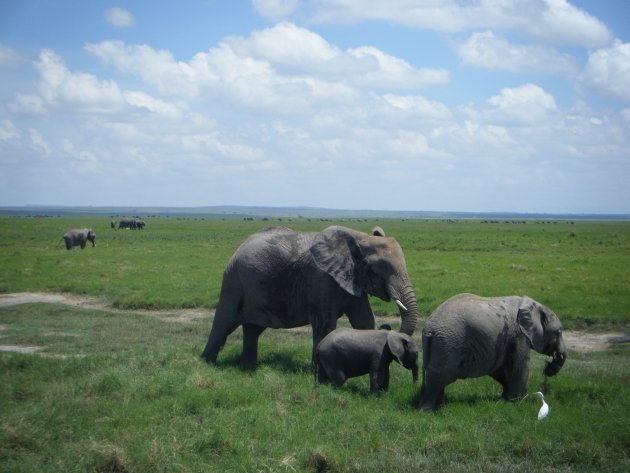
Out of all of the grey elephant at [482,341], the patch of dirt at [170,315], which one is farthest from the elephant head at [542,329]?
the patch of dirt at [170,315]

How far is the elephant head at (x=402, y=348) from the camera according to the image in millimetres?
9797

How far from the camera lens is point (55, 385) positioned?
9.95 m

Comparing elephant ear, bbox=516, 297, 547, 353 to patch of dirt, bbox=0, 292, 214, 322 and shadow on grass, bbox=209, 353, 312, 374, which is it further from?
patch of dirt, bbox=0, 292, 214, 322

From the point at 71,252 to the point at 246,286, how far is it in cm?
3300

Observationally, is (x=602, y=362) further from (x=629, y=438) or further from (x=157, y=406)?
(x=157, y=406)

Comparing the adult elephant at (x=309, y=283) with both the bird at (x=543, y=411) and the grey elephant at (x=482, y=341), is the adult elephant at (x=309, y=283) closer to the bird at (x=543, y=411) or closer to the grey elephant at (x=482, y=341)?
the grey elephant at (x=482, y=341)

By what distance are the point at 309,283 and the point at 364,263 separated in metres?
1.06

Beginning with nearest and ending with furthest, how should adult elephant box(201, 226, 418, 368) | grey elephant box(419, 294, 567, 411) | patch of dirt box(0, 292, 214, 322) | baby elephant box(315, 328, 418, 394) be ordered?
grey elephant box(419, 294, 567, 411), baby elephant box(315, 328, 418, 394), adult elephant box(201, 226, 418, 368), patch of dirt box(0, 292, 214, 322)

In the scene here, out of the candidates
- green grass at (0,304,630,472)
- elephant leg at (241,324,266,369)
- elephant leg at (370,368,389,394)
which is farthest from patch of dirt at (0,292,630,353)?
elephant leg at (370,368,389,394)

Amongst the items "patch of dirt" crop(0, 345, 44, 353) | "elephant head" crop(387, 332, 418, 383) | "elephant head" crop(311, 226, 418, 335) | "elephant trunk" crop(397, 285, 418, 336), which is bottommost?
"patch of dirt" crop(0, 345, 44, 353)

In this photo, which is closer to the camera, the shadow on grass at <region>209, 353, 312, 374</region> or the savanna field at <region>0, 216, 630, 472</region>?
the savanna field at <region>0, 216, 630, 472</region>

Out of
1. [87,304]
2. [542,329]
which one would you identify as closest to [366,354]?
[542,329]

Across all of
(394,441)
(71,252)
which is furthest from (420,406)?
(71,252)

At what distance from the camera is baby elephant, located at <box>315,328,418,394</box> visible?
32.5ft
